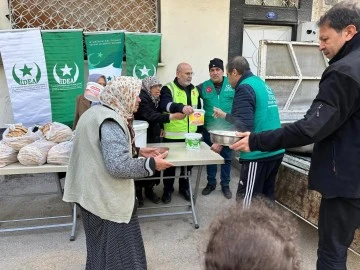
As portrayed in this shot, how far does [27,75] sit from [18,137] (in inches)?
64.4

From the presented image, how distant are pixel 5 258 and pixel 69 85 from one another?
2370 mm

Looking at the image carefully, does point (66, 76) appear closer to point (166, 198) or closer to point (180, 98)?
point (180, 98)

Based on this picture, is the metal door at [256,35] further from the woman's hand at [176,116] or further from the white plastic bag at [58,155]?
the white plastic bag at [58,155]

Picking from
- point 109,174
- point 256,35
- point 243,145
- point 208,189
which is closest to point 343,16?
point 243,145

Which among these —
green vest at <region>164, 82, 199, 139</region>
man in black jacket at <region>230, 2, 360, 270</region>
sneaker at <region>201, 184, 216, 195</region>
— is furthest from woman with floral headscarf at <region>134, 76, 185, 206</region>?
man in black jacket at <region>230, 2, 360, 270</region>

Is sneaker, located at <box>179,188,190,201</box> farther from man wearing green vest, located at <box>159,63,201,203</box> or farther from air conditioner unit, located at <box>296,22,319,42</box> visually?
air conditioner unit, located at <box>296,22,319,42</box>

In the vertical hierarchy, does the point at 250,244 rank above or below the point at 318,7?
below

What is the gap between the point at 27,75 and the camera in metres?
4.04

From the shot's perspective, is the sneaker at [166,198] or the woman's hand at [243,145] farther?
the sneaker at [166,198]

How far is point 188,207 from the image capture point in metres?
3.65

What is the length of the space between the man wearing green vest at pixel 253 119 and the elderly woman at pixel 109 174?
0.87m

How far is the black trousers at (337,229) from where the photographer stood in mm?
1669

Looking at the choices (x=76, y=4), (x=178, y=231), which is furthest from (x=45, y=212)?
(x=76, y=4)

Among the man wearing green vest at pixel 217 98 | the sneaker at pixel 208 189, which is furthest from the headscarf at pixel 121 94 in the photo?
the sneaker at pixel 208 189
